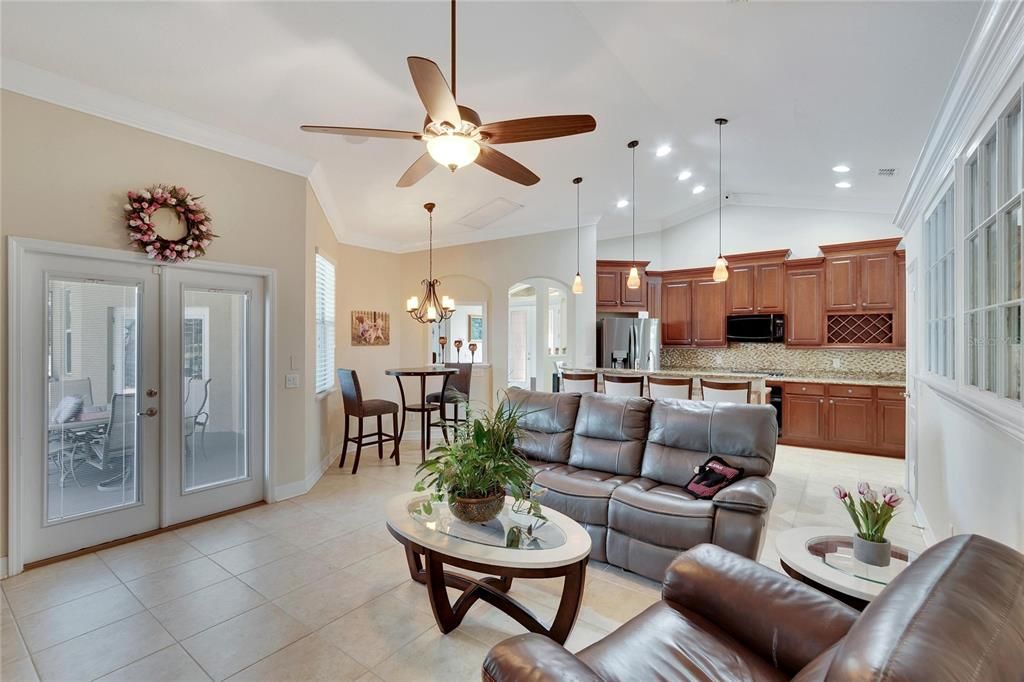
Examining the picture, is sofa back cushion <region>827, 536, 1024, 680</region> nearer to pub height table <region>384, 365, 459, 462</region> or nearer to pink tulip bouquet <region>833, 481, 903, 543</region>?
pink tulip bouquet <region>833, 481, 903, 543</region>

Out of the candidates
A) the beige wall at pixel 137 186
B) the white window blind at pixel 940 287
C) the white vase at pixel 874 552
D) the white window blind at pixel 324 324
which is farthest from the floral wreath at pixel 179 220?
the white window blind at pixel 940 287

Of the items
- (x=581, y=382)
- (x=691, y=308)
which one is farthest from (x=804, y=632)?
(x=691, y=308)

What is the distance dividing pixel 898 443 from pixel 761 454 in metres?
4.14

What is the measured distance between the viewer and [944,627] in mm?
762

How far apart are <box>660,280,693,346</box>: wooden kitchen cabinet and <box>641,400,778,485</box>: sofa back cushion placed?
4425mm

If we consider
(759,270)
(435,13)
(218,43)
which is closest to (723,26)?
(435,13)

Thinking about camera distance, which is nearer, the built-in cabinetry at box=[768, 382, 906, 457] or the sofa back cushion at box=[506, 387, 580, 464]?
the sofa back cushion at box=[506, 387, 580, 464]

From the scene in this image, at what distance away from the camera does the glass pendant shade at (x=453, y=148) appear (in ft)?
7.07

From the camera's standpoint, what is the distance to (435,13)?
270cm

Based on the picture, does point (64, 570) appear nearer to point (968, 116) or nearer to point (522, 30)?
point (522, 30)

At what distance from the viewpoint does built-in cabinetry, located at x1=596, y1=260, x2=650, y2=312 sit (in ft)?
24.2

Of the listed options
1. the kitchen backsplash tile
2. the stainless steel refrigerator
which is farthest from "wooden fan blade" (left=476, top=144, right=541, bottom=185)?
the kitchen backsplash tile

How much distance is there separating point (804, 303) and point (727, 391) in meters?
3.12

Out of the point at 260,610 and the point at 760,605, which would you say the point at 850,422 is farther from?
the point at 260,610
